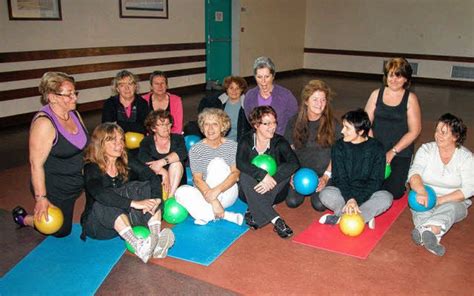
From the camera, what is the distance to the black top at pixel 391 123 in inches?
145

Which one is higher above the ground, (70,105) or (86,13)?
(86,13)

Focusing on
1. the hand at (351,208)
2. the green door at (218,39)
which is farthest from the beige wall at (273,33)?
the hand at (351,208)

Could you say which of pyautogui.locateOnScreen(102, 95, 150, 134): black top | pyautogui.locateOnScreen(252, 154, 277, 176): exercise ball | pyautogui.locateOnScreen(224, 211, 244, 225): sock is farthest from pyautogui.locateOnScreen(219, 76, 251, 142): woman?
pyautogui.locateOnScreen(224, 211, 244, 225): sock

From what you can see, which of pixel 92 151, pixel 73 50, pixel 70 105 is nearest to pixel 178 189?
pixel 92 151

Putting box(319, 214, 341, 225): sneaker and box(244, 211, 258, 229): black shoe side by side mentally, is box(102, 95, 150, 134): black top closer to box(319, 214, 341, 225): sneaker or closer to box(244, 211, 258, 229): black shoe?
box(244, 211, 258, 229): black shoe

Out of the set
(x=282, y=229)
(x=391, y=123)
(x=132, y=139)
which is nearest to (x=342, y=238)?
(x=282, y=229)

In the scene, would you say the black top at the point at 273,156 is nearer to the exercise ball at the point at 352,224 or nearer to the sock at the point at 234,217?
the sock at the point at 234,217

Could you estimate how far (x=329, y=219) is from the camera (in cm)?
330

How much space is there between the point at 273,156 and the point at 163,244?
115cm

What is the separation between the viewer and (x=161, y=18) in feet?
28.0

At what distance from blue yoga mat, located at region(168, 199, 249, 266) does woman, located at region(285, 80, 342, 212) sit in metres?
0.66

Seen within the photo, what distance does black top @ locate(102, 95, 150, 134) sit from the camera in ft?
13.9

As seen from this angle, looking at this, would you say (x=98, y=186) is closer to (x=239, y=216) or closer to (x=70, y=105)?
(x=70, y=105)

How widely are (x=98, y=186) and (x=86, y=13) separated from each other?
5.18 meters
